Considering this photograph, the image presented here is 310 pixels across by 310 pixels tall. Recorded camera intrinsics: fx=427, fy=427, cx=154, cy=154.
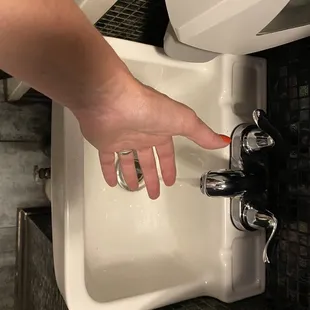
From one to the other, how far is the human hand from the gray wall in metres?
0.58

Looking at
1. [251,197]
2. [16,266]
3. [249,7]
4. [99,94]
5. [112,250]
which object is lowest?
A: [16,266]

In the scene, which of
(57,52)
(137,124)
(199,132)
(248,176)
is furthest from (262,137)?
(57,52)

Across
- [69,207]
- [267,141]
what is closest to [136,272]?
[69,207]

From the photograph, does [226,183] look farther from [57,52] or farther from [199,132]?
[57,52]

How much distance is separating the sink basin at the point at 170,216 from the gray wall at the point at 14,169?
47cm

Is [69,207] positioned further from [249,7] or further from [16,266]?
[16,266]

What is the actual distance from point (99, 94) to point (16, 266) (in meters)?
0.89

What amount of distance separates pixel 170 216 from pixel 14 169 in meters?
0.54

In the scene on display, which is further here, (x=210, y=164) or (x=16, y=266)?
(x=16, y=266)

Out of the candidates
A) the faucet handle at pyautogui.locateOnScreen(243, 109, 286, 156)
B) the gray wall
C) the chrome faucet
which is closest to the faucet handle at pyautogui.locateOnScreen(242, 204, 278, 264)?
the chrome faucet

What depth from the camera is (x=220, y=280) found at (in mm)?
773

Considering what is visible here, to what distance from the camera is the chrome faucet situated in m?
0.70

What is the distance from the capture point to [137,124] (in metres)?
0.52

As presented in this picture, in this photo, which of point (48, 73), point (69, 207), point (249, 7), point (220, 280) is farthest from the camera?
point (220, 280)
